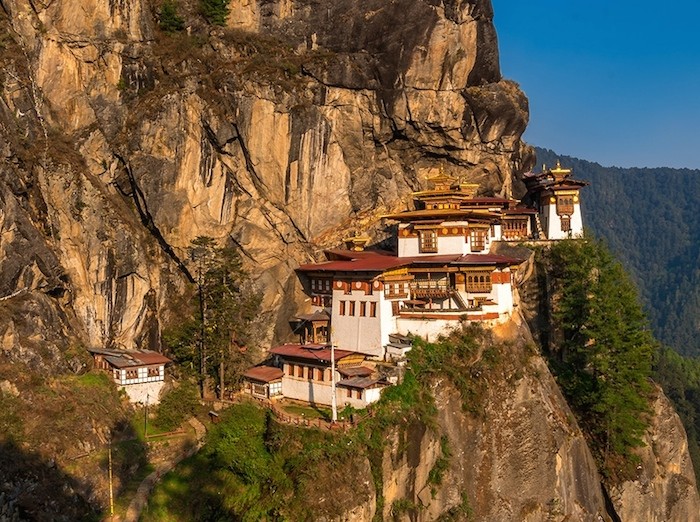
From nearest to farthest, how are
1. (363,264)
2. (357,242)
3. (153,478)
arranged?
(153,478) < (363,264) < (357,242)

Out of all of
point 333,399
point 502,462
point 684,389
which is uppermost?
point 333,399

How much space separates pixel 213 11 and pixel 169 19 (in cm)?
378

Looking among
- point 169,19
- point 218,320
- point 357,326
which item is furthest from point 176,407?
→ point 169,19

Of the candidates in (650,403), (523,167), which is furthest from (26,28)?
(650,403)

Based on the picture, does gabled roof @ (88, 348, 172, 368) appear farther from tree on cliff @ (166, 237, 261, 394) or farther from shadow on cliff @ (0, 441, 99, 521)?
shadow on cliff @ (0, 441, 99, 521)

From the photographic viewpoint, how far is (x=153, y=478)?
29234 mm

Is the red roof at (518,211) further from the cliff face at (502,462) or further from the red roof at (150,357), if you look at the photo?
the red roof at (150,357)

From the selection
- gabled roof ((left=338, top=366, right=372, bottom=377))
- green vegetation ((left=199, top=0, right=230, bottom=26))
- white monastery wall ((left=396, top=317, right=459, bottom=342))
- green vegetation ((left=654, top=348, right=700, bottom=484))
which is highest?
A: green vegetation ((left=199, top=0, right=230, bottom=26))

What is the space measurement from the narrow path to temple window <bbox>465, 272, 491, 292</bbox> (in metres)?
18.7

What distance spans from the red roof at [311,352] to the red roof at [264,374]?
1.18 m

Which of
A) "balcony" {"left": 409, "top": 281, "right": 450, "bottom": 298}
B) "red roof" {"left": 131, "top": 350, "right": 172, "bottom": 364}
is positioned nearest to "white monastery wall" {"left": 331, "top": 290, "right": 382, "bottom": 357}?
"balcony" {"left": 409, "top": 281, "right": 450, "bottom": 298}

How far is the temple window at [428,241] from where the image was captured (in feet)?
140

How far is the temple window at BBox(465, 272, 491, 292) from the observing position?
40344 mm

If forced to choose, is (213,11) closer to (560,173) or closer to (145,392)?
(145,392)
